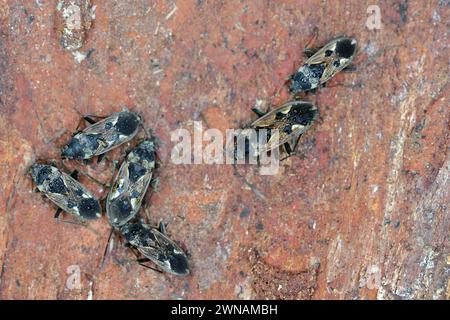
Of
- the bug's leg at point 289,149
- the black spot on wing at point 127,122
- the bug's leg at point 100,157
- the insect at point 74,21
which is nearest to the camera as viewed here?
the insect at point 74,21

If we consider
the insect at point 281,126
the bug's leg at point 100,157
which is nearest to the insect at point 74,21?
the bug's leg at point 100,157

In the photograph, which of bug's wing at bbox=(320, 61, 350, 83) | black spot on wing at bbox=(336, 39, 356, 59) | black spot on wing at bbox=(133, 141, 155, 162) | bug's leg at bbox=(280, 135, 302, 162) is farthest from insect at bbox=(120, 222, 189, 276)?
black spot on wing at bbox=(336, 39, 356, 59)

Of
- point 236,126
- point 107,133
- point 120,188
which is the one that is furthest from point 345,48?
point 120,188

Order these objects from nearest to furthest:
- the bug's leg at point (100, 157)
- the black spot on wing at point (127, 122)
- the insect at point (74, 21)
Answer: the insect at point (74, 21), the black spot on wing at point (127, 122), the bug's leg at point (100, 157)

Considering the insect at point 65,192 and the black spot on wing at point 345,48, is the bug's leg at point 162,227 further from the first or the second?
the black spot on wing at point 345,48

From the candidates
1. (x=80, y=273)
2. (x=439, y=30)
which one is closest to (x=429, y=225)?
(x=439, y=30)

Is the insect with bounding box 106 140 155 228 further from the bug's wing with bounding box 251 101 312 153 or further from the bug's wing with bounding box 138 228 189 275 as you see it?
the bug's wing with bounding box 251 101 312 153
